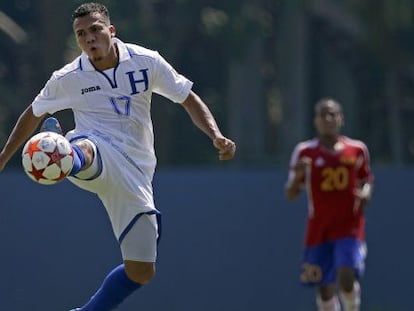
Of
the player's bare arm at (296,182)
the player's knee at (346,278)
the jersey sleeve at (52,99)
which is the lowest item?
the player's knee at (346,278)

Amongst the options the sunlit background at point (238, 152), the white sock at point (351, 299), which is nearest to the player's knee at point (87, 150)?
the white sock at point (351, 299)

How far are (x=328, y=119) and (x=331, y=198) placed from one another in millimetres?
697

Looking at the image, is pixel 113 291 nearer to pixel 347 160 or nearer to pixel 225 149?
pixel 225 149

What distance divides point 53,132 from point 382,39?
1178 centimetres

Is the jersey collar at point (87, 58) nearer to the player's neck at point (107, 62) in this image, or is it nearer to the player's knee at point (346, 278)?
the player's neck at point (107, 62)

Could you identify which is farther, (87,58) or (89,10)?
(87,58)

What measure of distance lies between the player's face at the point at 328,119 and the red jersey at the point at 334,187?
0.15m

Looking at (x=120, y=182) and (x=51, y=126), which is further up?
(x=51, y=126)

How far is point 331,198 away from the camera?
13312 mm

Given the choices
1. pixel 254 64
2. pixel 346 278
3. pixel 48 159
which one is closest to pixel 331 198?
pixel 346 278

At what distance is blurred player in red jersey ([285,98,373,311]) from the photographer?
13109 millimetres

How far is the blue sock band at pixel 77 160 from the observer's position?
8469 millimetres

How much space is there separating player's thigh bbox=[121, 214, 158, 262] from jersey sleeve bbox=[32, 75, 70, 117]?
82 centimetres

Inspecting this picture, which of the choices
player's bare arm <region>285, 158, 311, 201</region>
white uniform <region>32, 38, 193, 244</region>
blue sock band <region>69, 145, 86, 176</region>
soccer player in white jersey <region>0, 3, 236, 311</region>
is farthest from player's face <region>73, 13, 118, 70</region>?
player's bare arm <region>285, 158, 311, 201</region>
